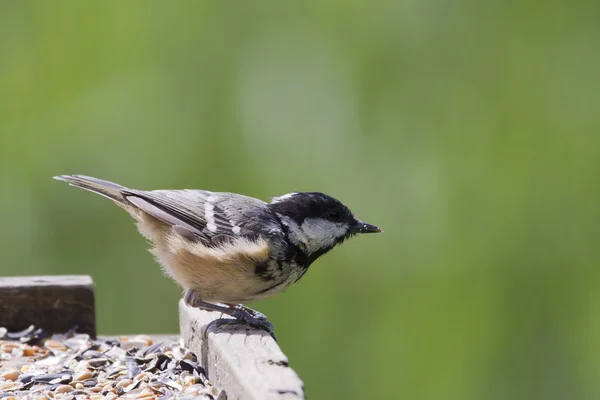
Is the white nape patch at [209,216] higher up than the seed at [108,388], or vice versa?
the white nape patch at [209,216]

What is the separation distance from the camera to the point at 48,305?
12.8ft

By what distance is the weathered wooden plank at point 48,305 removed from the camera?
386 cm

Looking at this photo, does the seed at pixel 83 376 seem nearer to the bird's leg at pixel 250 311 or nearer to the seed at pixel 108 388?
the seed at pixel 108 388

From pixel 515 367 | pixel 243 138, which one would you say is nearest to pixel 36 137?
pixel 243 138

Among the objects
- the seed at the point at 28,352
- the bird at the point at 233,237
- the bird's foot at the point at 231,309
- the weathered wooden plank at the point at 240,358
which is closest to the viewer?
the weathered wooden plank at the point at 240,358

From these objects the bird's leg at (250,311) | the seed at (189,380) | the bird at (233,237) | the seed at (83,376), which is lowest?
the seed at (83,376)

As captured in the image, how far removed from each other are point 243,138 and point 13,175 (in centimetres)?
200

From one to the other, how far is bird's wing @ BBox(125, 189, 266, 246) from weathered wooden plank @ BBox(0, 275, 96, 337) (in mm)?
529

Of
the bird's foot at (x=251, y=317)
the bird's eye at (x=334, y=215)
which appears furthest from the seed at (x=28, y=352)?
the bird's eye at (x=334, y=215)

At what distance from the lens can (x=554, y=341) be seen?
6316 millimetres

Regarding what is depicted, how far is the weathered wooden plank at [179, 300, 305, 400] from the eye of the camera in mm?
2324

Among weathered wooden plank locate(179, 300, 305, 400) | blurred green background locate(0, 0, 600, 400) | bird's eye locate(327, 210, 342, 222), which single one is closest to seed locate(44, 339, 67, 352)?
weathered wooden plank locate(179, 300, 305, 400)

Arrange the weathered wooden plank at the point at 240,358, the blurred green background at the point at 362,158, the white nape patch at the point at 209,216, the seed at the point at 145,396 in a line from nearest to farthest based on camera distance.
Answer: the weathered wooden plank at the point at 240,358 → the seed at the point at 145,396 → the white nape patch at the point at 209,216 → the blurred green background at the point at 362,158

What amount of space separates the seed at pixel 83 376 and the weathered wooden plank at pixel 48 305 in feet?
2.08
